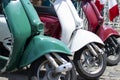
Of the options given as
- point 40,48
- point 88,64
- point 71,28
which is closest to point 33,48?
point 40,48

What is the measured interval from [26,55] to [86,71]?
49.8 inches

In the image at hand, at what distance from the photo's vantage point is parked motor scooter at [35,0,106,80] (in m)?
5.66

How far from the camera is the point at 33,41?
4750 millimetres

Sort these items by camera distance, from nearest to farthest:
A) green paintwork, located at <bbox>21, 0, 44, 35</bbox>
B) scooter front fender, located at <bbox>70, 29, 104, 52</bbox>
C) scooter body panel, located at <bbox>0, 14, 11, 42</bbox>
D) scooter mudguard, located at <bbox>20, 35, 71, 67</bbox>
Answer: scooter mudguard, located at <bbox>20, 35, 71, 67</bbox> → green paintwork, located at <bbox>21, 0, 44, 35</bbox> → scooter front fender, located at <bbox>70, 29, 104, 52</bbox> → scooter body panel, located at <bbox>0, 14, 11, 42</bbox>

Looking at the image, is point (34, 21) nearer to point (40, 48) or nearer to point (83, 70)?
point (40, 48)

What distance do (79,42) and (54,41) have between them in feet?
3.31

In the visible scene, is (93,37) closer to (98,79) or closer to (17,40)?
(98,79)

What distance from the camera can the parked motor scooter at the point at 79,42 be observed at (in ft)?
18.6

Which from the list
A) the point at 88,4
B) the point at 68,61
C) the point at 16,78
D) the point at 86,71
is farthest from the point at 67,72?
the point at 88,4

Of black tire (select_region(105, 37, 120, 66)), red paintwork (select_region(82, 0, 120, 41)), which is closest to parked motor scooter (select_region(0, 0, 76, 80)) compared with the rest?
red paintwork (select_region(82, 0, 120, 41))

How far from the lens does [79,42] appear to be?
5.64 m

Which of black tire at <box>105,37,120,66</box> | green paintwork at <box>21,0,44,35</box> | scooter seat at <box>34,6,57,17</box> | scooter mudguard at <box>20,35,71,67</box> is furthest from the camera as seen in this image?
black tire at <box>105,37,120,66</box>

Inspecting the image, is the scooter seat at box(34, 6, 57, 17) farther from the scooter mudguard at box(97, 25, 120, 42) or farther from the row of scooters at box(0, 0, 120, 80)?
the scooter mudguard at box(97, 25, 120, 42)

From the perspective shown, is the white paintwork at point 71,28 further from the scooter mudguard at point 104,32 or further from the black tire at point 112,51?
the black tire at point 112,51
